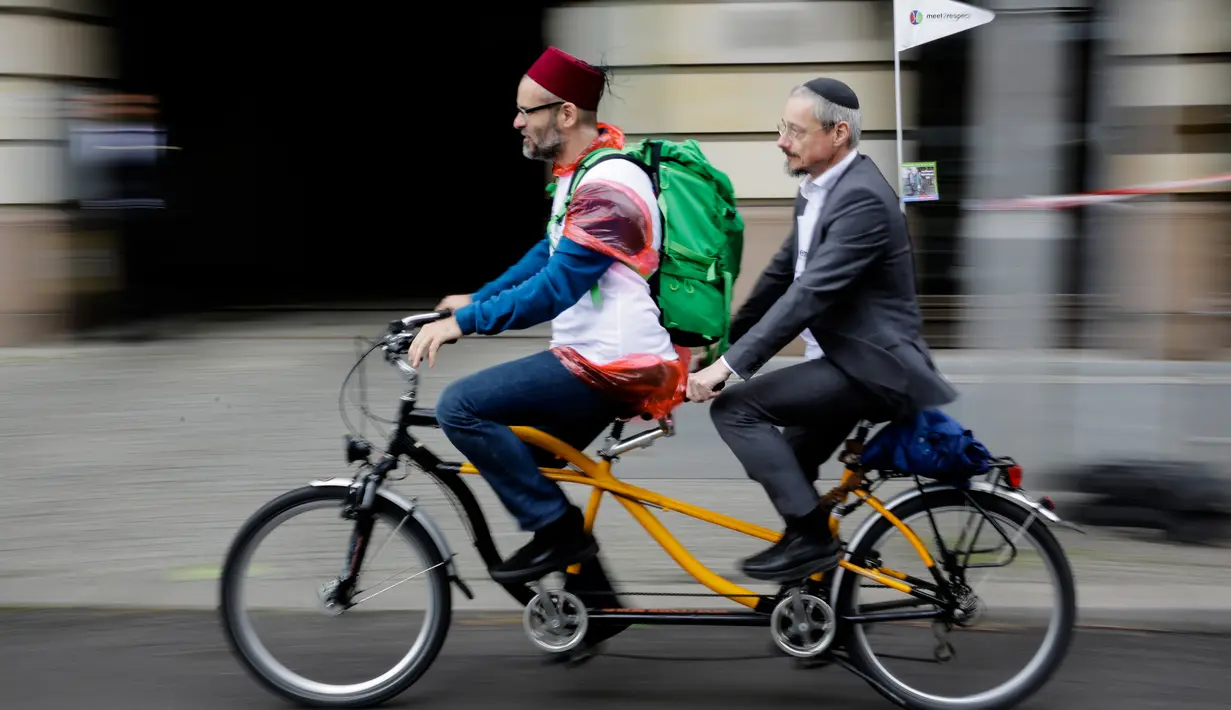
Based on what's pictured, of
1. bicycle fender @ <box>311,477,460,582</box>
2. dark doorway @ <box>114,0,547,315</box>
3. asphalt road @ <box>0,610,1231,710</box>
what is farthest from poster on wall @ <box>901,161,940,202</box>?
dark doorway @ <box>114,0,547,315</box>

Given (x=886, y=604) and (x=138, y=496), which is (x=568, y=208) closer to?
(x=886, y=604)

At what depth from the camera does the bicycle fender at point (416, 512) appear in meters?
3.98

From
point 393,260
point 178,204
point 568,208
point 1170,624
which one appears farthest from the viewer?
point 393,260

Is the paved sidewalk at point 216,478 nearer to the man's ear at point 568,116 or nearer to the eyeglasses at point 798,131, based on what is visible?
the man's ear at point 568,116

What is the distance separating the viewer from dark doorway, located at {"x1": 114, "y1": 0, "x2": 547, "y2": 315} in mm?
12961

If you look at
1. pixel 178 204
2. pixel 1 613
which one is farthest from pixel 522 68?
pixel 1 613

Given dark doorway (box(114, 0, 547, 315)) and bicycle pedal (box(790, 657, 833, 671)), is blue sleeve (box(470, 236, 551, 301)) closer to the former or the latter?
bicycle pedal (box(790, 657, 833, 671))

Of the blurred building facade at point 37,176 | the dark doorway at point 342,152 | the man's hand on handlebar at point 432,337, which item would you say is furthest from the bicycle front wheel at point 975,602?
the dark doorway at point 342,152

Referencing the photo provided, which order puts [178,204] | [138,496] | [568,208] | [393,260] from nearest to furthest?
[568,208]
[138,496]
[178,204]
[393,260]

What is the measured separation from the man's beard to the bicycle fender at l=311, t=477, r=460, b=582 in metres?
1.02

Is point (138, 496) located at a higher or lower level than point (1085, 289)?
lower

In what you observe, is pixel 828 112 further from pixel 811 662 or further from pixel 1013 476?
pixel 811 662

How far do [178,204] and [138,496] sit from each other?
7170 millimetres

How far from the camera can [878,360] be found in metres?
3.85
